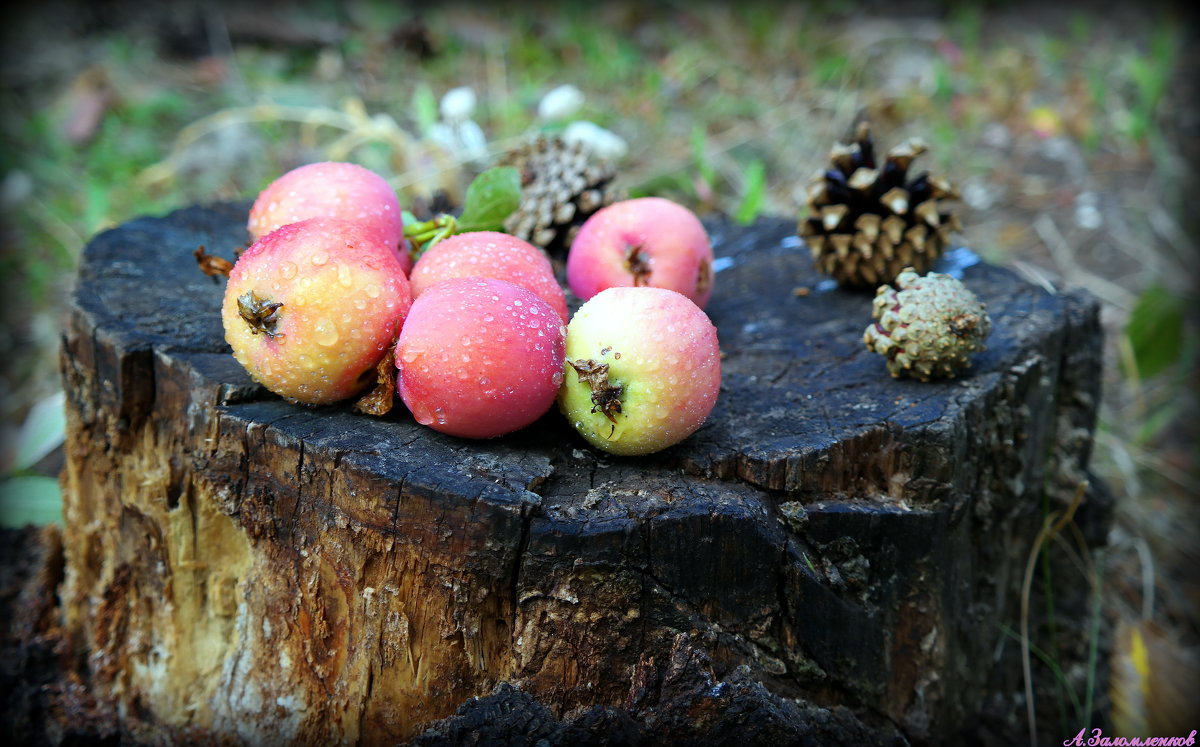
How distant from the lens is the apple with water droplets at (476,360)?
1446 mm

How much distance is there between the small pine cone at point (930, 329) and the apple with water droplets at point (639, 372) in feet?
1.58

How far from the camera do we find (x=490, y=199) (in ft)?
6.44

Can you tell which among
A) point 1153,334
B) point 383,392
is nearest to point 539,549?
point 383,392

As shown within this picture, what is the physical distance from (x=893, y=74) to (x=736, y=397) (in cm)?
495

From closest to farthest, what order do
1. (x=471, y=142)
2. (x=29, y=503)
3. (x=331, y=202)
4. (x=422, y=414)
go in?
(x=422, y=414)
(x=331, y=202)
(x=29, y=503)
(x=471, y=142)

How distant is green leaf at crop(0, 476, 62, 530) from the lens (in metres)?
2.41

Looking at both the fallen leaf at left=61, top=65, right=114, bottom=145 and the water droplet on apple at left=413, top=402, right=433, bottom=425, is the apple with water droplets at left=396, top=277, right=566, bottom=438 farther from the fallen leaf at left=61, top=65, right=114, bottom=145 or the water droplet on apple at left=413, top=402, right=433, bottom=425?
the fallen leaf at left=61, top=65, right=114, bottom=145

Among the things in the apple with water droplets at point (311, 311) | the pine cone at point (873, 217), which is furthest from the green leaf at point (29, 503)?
the pine cone at point (873, 217)

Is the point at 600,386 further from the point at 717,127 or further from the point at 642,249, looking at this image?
the point at 717,127

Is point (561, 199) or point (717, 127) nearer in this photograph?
point (561, 199)

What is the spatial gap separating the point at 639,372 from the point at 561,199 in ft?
3.60

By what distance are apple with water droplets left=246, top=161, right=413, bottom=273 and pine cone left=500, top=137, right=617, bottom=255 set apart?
0.62 metres

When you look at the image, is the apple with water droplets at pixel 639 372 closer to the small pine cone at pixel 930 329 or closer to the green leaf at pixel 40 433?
the small pine cone at pixel 930 329

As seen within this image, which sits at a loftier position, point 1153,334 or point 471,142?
point 471,142
